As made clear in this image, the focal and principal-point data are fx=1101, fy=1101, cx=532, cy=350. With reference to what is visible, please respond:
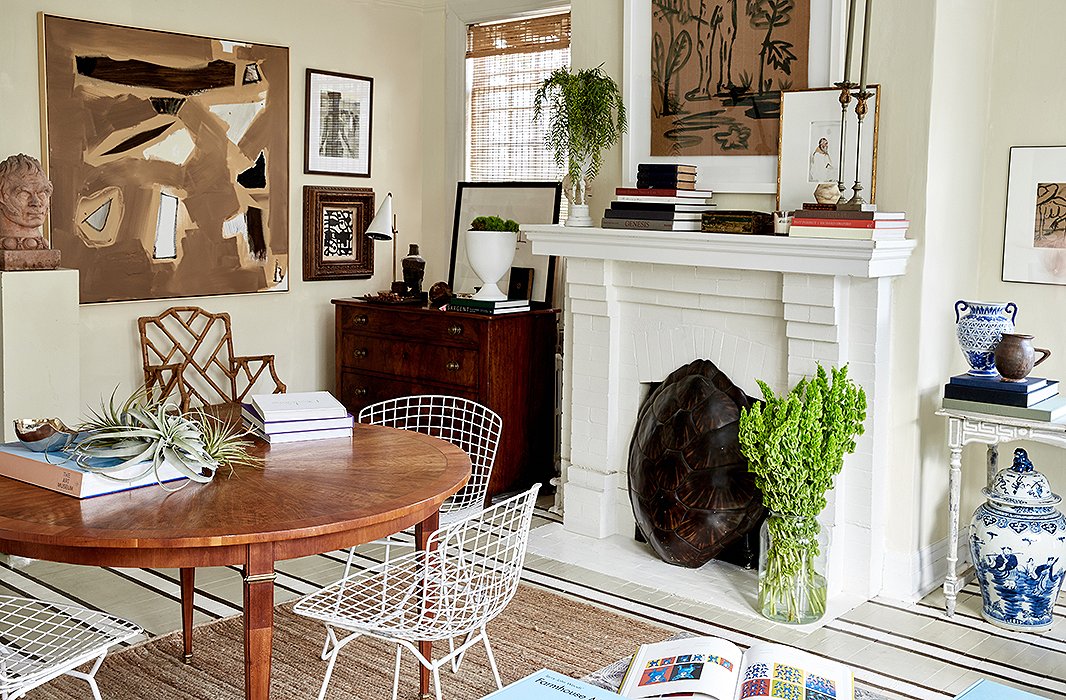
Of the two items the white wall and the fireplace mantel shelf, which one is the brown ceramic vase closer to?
the fireplace mantel shelf

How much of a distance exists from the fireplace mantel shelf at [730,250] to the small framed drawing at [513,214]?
646 mm

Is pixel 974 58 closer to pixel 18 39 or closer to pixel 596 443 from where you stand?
pixel 596 443

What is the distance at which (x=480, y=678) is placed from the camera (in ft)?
11.1

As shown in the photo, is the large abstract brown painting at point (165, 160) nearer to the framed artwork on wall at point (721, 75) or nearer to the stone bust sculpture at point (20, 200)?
the stone bust sculpture at point (20, 200)

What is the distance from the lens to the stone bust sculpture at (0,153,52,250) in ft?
14.4

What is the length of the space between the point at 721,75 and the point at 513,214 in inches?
67.3

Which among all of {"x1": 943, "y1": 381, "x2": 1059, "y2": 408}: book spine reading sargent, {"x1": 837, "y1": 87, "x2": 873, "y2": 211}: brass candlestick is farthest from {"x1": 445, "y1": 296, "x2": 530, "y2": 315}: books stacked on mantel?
{"x1": 943, "y1": 381, "x2": 1059, "y2": 408}: book spine reading sargent

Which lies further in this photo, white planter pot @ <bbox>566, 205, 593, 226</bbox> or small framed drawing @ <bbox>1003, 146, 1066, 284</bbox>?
white planter pot @ <bbox>566, 205, 593, 226</bbox>

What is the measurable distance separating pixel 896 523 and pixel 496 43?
3.45 m

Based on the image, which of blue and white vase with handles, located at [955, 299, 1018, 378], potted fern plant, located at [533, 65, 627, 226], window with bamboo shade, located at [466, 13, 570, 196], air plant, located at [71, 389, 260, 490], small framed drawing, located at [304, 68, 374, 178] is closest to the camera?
air plant, located at [71, 389, 260, 490]

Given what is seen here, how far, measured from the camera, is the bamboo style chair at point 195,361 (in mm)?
5320

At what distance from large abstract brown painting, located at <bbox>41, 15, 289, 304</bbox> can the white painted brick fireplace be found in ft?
5.45

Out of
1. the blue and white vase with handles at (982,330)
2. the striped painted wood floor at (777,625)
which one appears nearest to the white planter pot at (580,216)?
the striped painted wood floor at (777,625)

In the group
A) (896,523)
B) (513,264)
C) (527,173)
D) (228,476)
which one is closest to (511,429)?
(513,264)
